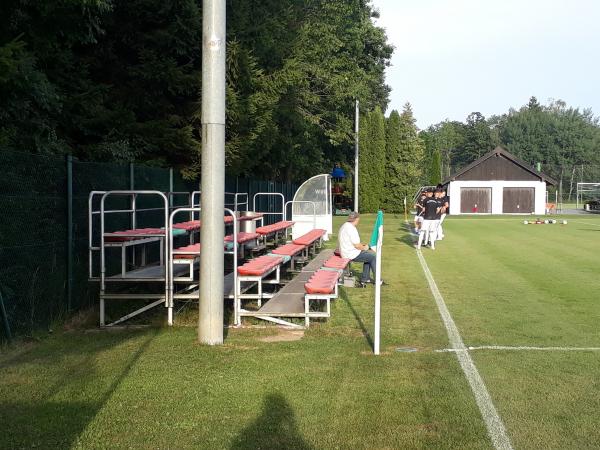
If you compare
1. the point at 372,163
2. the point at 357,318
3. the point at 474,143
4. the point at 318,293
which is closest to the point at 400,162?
the point at 372,163

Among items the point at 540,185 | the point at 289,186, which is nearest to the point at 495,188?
the point at 540,185

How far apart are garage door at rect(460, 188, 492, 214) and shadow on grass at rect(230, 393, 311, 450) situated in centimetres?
6735

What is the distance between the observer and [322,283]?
9.89 metres

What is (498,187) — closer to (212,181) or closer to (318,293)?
(318,293)

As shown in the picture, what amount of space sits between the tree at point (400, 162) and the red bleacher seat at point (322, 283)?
58379mm

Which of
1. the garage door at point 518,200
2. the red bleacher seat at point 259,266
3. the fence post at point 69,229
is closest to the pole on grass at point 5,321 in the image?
the fence post at point 69,229

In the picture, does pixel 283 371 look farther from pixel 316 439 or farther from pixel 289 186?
pixel 289 186

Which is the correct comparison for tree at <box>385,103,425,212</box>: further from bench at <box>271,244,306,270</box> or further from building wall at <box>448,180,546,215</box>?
bench at <box>271,244,306,270</box>

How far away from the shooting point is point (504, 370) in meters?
7.34

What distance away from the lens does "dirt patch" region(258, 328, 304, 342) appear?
29.7 ft

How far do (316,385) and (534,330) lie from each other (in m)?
4.10

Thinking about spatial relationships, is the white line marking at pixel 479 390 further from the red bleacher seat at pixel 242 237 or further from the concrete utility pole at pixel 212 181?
the red bleacher seat at pixel 242 237

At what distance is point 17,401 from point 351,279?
902 cm

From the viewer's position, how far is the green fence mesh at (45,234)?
29.0 feet
